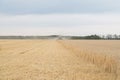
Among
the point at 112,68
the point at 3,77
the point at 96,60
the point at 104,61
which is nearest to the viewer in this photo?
the point at 3,77

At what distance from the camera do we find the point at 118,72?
13492 millimetres

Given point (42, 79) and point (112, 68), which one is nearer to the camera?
point (42, 79)

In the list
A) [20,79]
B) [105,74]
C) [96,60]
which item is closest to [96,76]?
Result: [105,74]

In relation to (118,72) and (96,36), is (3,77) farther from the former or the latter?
(96,36)

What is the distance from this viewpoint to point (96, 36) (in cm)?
19375

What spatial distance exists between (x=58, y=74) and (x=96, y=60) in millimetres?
6014

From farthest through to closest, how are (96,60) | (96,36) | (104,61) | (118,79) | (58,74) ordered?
(96,36), (96,60), (104,61), (58,74), (118,79)

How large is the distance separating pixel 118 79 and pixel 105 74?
6.57ft

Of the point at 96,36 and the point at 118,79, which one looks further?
the point at 96,36

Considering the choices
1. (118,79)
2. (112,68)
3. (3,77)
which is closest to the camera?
(118,79)

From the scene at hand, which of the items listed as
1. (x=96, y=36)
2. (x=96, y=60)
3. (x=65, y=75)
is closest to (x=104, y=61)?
(x=96, y=60)

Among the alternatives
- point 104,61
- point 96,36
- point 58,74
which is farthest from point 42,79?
point 96,36

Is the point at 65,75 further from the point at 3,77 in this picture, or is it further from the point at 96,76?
the point at 3,77

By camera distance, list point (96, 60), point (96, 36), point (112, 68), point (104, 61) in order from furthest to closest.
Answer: point (96, 36) < point (96, 60) < point (104, 61) < point (112, 68)
